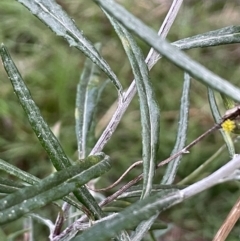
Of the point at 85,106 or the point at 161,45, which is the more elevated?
the point at 85,106

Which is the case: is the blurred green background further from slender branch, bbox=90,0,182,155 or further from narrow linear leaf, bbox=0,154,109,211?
narrow linear leaf, bbox=0,154,109,211

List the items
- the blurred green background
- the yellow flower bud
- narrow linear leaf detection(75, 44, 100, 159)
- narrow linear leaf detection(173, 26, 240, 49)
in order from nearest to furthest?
Answer: the yellow flower bud < narrow linear leaf detection(173, 26, 240, 49) < narrow linear leaf detection(75, 44, 100, 159) < the blurred green background

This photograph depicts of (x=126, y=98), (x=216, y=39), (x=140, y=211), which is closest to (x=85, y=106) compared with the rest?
(x=126, y=98)

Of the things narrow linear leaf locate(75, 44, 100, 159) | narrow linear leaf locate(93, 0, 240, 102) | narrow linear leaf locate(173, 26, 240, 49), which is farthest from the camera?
narrow linear leaf locate(75, 44, 100, 159)

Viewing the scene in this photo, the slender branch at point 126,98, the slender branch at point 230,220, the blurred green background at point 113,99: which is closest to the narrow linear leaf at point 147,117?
the slender branch at point 126,98

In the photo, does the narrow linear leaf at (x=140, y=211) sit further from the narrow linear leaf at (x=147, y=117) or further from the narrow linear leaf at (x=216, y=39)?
the narrow linear leaf at (x=216, y=39)

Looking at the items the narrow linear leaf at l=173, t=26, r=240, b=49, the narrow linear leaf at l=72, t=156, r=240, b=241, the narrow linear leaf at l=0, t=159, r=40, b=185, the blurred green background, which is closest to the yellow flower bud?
the narrow linear leaf at l=72, t=156, r=240, b=241

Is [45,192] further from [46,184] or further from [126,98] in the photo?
[126,98]
